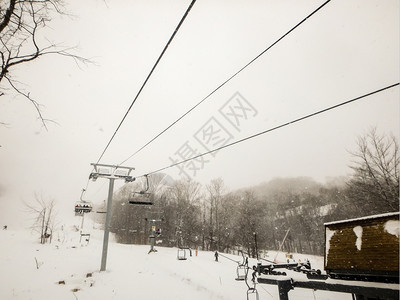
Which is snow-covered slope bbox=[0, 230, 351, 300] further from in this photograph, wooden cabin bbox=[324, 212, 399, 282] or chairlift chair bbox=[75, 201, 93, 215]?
wooden cabin bbox=[324, 212, 399, 282]

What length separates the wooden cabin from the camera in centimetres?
392

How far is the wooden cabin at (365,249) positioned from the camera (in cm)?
392

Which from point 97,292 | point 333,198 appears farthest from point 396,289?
point 333,198

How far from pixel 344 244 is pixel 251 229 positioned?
37.7 meters

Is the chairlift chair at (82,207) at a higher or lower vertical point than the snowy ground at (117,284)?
higher

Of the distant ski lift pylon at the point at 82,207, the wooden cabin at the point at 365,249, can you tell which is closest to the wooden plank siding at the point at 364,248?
the wooden cabin at the point at 365,249

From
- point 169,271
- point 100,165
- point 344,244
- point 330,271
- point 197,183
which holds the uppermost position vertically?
point 197,183

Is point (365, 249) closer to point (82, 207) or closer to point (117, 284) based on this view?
point (117, 284)

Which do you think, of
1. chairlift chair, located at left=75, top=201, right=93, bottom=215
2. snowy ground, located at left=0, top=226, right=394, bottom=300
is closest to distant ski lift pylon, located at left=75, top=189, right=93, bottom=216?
chairlift chair, located at left=75, top=201, right=93, bottom=215

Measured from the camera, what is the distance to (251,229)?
1559 inches

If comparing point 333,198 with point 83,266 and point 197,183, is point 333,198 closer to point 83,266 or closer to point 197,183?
point 197,183

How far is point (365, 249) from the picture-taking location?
432 centimetres

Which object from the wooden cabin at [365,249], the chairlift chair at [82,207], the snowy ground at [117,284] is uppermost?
the chairlift chair at [82,207]

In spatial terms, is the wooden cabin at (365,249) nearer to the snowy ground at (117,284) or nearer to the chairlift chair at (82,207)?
the snowy ground at (117,284)
